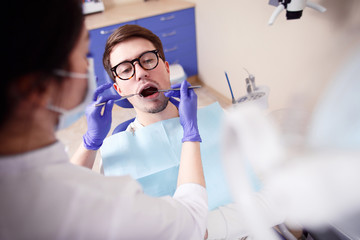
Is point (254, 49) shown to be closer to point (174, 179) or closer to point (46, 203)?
point (174, 179)

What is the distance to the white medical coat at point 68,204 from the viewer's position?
41 centimetres

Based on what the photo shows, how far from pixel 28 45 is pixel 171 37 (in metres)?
→ 2.43

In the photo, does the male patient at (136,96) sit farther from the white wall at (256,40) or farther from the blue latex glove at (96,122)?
the white wall at (256,40)

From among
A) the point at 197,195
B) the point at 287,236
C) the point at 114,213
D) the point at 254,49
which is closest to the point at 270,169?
the point at 114,213

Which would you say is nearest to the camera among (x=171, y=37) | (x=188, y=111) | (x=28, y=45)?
(x=28, y=45)

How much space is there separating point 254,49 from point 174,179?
123cm

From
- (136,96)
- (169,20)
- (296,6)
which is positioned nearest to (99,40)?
(169,20)

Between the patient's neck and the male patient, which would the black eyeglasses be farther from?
the patient's neck

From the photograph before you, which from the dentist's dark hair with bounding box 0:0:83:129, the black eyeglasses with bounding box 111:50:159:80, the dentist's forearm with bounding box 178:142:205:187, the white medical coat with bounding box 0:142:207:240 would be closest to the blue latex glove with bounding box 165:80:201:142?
the dentist's forearm with bounding box 178:142:205:187

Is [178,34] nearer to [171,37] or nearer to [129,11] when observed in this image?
[171,37]

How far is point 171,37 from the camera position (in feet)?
8.62

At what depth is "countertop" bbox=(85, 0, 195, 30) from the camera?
233 cm

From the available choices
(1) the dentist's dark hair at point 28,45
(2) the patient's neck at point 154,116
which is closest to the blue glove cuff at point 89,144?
(2) the patient's neck at point 154,116

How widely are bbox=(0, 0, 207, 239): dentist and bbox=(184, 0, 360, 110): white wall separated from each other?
1.50 ft
